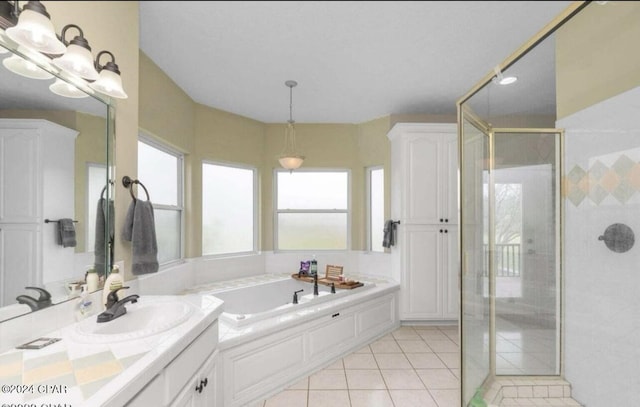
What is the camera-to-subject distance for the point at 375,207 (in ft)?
11.8

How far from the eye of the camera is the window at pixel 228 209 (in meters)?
3.04

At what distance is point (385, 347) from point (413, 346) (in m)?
0.28

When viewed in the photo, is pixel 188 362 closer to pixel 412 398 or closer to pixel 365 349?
pixel 412 398

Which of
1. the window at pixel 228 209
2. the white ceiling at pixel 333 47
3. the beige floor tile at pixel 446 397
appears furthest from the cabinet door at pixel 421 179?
the window at pixel 228 209

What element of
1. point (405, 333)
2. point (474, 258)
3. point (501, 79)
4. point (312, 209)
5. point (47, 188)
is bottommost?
point (405, 333)

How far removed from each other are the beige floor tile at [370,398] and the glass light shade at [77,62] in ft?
7.75

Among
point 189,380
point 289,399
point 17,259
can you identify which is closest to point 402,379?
point 289,399

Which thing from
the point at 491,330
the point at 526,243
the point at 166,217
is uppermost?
the point at 166,217

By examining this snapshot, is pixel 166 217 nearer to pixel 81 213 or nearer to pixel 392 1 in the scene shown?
pixel 81 213

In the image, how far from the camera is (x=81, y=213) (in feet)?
3.97

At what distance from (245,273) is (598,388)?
311 centimetres

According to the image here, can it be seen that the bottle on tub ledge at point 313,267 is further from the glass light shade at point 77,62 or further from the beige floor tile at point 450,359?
the glass light shade at point 77,62

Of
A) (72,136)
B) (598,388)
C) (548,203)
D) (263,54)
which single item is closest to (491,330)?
(598,388)

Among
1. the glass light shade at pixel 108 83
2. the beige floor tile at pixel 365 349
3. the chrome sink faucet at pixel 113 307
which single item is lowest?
the beige floor tile at pixel 365 349
